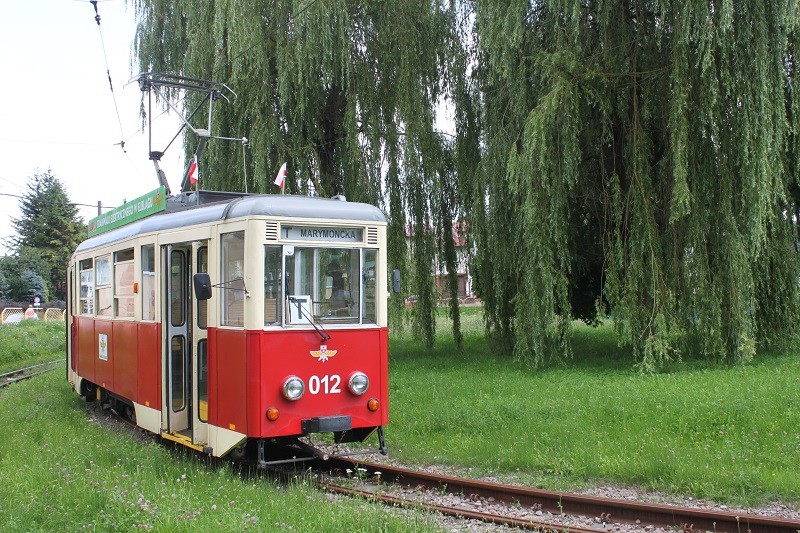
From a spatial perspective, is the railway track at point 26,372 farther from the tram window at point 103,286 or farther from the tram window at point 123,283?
the tram window at point 123,283

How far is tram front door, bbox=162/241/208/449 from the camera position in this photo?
29.1 feet

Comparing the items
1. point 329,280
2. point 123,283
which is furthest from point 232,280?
point 123,283

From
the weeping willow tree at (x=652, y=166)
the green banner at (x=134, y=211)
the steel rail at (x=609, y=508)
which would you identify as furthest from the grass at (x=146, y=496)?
the weeping willow tree at (x=652, y=166)

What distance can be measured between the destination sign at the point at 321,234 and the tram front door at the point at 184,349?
1.24m

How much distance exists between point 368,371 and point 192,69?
10925mm

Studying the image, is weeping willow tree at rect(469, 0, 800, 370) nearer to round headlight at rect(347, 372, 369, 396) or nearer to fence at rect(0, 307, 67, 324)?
round headlight at rect(347, 372, 369, 396)

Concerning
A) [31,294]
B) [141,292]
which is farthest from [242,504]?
[31,294]

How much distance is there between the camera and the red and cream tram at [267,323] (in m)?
7.98

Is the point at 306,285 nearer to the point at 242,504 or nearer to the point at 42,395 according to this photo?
the point at 242,504

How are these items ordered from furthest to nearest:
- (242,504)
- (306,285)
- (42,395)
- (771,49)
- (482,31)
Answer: (42,395)
(482,31)
(771,49)
(306,285)
(242,504)

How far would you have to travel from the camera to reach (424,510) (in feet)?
23.2

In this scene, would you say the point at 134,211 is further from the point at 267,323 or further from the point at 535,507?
the point at 535,507

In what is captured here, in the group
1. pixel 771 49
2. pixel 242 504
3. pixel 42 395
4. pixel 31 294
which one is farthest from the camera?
pixel 31 294

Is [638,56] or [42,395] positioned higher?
[638,56]
